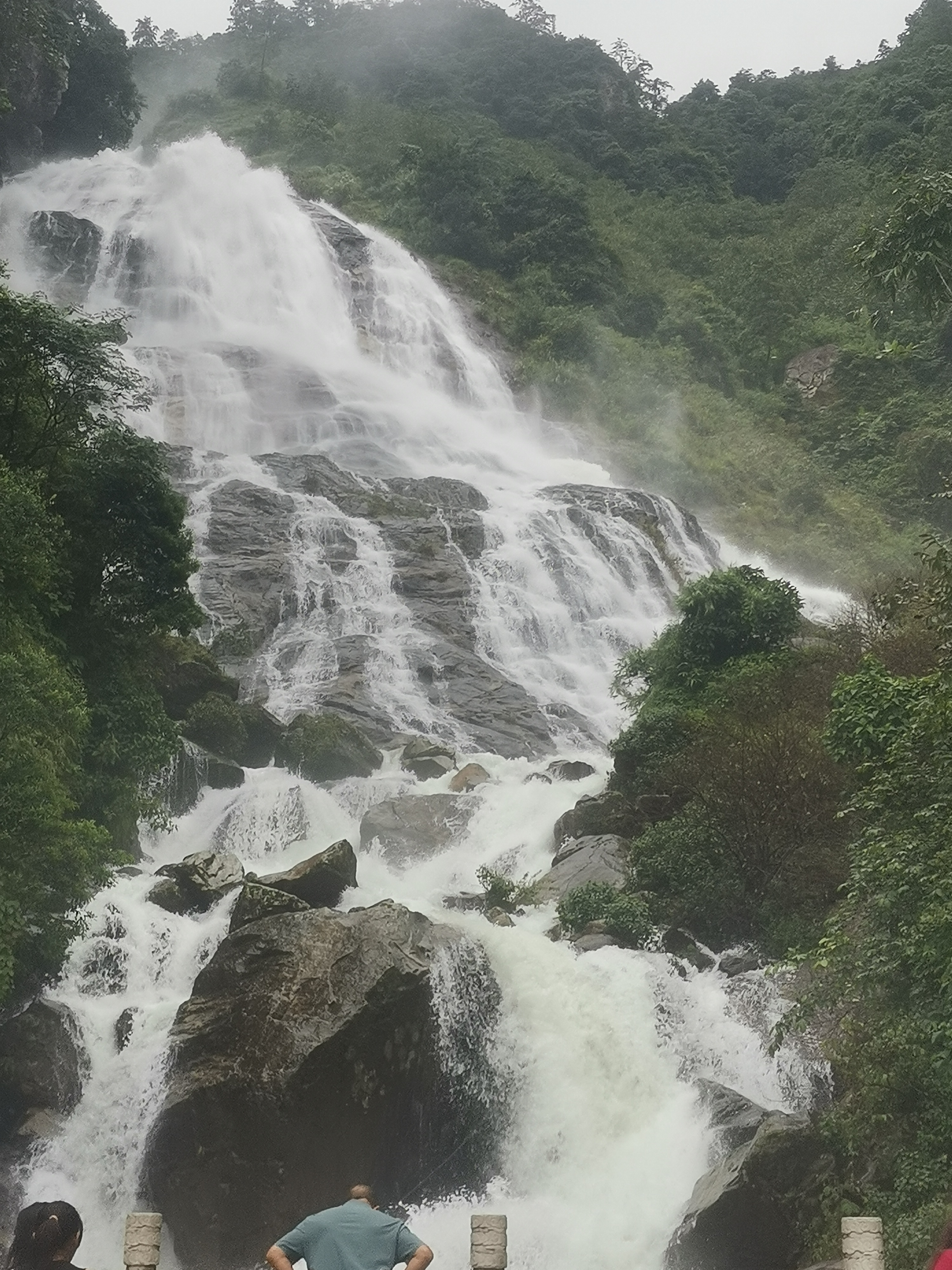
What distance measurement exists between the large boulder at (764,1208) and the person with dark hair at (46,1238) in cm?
792

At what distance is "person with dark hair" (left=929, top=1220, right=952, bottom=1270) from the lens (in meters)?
4.00

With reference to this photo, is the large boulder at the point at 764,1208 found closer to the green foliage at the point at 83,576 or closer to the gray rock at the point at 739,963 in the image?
the gray rock at the point at 739,963

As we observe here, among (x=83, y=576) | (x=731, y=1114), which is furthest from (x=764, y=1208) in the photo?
(x=83, y=576)

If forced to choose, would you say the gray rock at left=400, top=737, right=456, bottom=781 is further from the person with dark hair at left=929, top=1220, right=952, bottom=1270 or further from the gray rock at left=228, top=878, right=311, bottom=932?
the person with dark hair at left=929, top=1220, right=952, bottom=1270

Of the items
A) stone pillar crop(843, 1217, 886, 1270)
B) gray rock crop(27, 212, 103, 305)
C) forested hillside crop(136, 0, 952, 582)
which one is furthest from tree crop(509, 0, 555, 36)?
stone pillar crop(843, 1217, 886, 1270)

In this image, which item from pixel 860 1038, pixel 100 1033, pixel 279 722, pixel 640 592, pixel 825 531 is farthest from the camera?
pixel 825 531

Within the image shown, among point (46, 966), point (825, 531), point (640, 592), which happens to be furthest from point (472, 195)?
point (46, 966)

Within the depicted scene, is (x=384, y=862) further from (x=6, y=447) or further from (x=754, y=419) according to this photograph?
(x=754, y=419)

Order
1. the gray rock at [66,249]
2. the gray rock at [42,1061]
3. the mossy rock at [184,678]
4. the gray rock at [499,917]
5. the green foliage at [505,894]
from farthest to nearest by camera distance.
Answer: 1. the gray rock at [66,249]
2. the mossy rock at [184,678]
3. the green foliage at [505,894]
4. the gray rock at [499,917]
5. the gray rock at [42,1061]

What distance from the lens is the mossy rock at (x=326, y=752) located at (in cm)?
2466

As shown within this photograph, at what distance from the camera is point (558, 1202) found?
1317 cm

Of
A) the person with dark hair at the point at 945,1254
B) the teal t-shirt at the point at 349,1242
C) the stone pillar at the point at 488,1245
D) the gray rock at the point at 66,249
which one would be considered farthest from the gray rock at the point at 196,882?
the gray rock at the point at 66,249

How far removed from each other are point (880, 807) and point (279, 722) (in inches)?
625

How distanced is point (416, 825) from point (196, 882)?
5465mm
